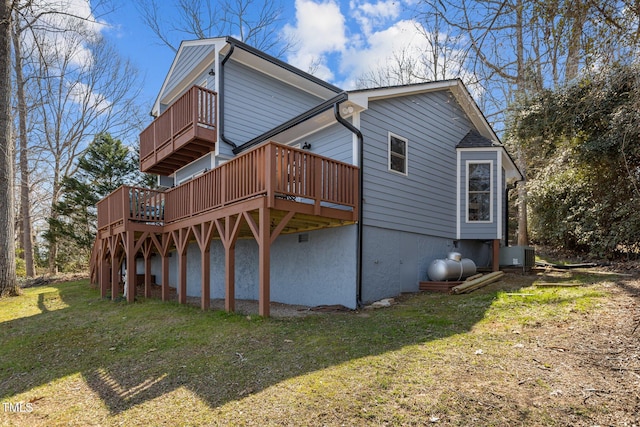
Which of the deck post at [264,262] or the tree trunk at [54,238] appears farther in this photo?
the tree trunk at [54,238]

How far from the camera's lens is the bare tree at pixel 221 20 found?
71.1 ft

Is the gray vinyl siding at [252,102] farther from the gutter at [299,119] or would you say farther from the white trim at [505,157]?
the white trim at [505,157]

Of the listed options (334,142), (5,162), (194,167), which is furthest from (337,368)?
(5,162)

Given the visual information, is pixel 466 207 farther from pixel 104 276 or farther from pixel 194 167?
pixel 104 276

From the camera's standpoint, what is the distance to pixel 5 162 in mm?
11789

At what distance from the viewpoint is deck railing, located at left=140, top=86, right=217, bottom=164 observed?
10.5m

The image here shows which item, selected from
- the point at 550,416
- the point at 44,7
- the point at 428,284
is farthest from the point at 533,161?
the point at 44,7

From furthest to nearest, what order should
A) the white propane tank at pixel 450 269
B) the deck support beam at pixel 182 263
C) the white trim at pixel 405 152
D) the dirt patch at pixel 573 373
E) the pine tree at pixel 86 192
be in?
the pine tree at pixel 86 192 → the deck support beam at pixel 182 263 → the white propane tank at pixel 450 269 → the white trim at pixel 405 152 → the dirt patch at pixel 573 373

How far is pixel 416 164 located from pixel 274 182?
4.81 meters

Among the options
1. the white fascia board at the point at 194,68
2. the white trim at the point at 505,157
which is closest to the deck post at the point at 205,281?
the white fascia board at the point at 194,68

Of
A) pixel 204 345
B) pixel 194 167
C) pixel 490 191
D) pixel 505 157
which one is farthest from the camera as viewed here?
pixel 194 167

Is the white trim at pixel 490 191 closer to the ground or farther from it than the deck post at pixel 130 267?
farther from it

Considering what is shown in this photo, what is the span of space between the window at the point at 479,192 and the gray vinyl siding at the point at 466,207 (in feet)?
0.34

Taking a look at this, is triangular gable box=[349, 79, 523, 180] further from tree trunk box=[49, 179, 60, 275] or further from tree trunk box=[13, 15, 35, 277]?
tree trunk box=[49, 179, 60, 275]
